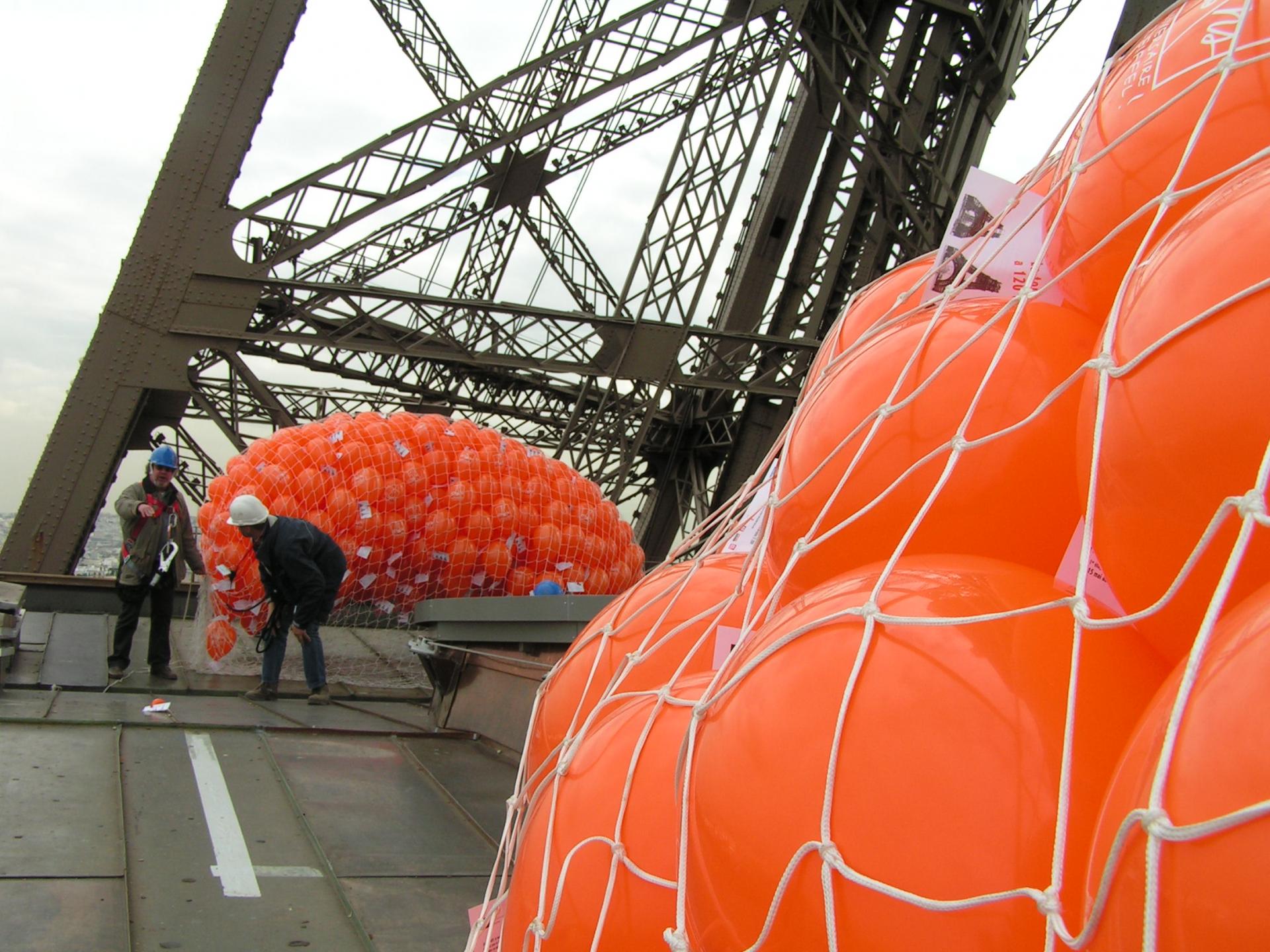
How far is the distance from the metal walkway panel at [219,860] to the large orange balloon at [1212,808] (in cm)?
269

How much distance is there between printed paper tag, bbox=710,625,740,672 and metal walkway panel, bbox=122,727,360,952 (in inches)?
62.1

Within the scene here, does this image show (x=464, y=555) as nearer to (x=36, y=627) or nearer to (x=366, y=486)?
(x=366, y=486)

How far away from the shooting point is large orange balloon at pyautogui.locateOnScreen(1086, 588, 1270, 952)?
109cm

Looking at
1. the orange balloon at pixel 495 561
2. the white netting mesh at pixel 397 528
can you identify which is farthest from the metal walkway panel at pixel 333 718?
the orange balloon at pixel 495 561

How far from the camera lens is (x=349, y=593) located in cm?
891

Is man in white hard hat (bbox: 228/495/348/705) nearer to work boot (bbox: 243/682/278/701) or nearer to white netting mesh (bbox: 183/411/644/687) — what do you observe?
work boot (bbox: 243/682/278/701)

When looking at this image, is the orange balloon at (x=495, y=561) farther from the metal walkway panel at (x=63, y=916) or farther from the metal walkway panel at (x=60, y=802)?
the metal walkway panel at (x=63, y=916)

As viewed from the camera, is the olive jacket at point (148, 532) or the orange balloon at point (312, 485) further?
the orange balloon at point (312, 485)

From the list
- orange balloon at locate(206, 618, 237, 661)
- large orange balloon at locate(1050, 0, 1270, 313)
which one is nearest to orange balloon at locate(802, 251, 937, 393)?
Answer: large orange balloon at locate(1050, 0, 1270, 313)

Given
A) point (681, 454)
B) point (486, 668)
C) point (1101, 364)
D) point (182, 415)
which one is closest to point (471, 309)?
point (182, 415)

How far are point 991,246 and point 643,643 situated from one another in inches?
52.2

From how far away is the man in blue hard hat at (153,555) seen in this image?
726 centimetres

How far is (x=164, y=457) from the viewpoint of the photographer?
7.58 m

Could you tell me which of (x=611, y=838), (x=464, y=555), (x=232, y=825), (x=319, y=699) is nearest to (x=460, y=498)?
(x=464, y=555)
